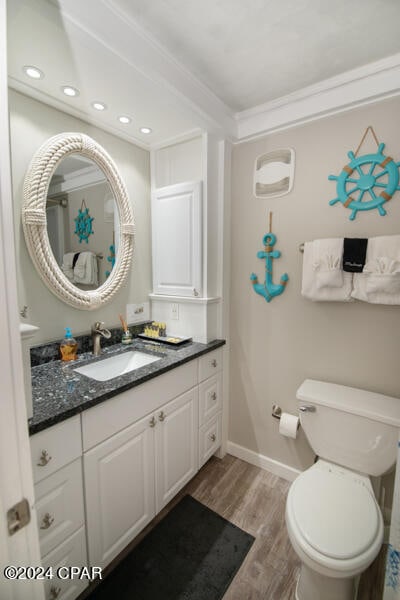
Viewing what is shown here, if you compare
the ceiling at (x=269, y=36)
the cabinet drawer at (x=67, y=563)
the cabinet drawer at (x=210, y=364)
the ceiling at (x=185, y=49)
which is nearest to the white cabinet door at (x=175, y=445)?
the cabinet drawer at (x=210, y=364)

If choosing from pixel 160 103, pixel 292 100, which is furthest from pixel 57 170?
pixel 292 100

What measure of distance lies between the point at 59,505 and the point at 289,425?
128 centimetres

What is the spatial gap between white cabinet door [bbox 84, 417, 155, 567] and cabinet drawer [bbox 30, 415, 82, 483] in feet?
0.28

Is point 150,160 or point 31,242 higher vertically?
point 150,160

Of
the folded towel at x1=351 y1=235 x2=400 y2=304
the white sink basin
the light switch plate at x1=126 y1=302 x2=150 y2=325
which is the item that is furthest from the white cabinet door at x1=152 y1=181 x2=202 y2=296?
the folded towel at x1=351 y1=235 x2=400 y2=304

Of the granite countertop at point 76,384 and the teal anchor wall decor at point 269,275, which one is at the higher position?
the teal anchor wall decor at point 269,275

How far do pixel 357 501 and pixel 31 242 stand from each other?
1900mm

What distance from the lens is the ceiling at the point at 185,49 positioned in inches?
41.1

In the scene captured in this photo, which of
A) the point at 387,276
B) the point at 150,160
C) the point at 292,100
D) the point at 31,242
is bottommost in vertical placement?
the point at 387,276

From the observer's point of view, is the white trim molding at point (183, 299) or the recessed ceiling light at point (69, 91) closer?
the recessed ceiling light at point (69, 91)

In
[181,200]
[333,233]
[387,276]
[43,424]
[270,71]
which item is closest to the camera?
[43,424]

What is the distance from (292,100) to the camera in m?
1.58

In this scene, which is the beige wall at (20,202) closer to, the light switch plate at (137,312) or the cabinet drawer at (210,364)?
the light switch plate at (137,312)

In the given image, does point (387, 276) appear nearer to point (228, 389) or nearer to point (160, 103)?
point (228, 389)
